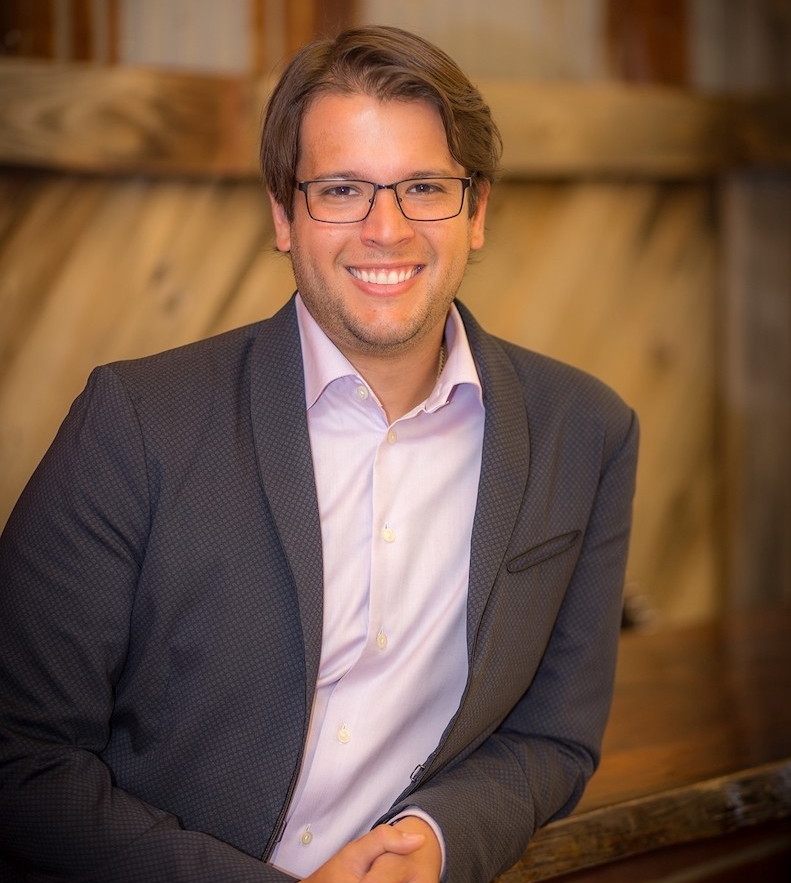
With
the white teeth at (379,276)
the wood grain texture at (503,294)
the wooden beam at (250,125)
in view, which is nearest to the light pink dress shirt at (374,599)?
the white teeth at (379,276)

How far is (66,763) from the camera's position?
1320 mm

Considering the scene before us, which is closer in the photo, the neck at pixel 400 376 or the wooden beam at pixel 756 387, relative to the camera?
the neck at pixel 400 376

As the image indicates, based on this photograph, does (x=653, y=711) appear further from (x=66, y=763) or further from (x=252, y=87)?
(x=252, y=87)

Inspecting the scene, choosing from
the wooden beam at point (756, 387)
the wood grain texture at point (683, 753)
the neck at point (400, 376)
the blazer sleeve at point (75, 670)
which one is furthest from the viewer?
the wooden beam at point (756, 387)

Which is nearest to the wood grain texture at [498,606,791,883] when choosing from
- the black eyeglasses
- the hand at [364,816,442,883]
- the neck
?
the hand at [364,816,442,883]

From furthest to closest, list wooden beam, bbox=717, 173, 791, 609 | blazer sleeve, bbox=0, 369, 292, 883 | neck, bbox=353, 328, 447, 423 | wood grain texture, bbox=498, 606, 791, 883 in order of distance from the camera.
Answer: wooden beam, bbox=717, 173, 791, 609 < wood grain texture, bbox=498, 606, 791, 883 < neck, bbox=353, 328, 447, 423 < blazer sleeve, bbox=0, 369, 292, 883

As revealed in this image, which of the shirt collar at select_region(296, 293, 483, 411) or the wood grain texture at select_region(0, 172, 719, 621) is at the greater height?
the shirt collar at select_region(296, 293, 483, 411)

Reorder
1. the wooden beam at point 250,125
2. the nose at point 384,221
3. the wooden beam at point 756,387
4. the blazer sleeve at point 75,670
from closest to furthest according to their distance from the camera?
the blazer sleeve at point 75,670 < the nose at point 384,221 < the wooden beam at point 250,125 < the wooden beam at point 756,387

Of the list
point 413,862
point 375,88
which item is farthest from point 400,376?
point 413,862

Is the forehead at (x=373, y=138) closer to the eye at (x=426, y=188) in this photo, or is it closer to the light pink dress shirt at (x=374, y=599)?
the eye at (x=426, y=188)

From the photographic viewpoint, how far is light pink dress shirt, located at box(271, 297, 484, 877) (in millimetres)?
1424

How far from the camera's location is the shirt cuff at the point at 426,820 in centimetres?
138

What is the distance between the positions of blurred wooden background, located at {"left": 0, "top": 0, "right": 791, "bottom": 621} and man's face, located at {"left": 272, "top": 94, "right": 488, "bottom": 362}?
0.97 meters

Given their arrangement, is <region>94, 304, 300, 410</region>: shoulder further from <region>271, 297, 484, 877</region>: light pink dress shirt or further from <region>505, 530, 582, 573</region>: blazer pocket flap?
<region>505, 530, 582, 573</region>: blazer pocket flap
